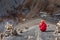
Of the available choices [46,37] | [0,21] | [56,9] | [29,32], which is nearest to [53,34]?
[46,37]

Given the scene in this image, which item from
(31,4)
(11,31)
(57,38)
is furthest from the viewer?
(31,4)

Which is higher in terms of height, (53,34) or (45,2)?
(45,2)

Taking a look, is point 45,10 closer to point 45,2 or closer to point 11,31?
point 45,2

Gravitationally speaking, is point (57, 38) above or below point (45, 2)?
below

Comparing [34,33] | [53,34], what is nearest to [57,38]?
[53,34]

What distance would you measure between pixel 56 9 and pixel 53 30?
1.36 m

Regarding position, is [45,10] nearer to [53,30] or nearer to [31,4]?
[31,4]

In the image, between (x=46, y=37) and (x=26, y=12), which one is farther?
(x=26, y=12)

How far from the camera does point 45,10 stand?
357 centimetres

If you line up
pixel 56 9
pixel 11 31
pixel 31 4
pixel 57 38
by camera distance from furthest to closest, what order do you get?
pixel 31 4 < pixel 56 9 < pixel 11 31 < pixel 57 38

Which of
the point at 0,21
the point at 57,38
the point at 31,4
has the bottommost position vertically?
the point at 57,38

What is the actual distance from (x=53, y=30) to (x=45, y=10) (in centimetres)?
140

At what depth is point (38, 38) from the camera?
80.9 inches

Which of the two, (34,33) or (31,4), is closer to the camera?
(34,33)
